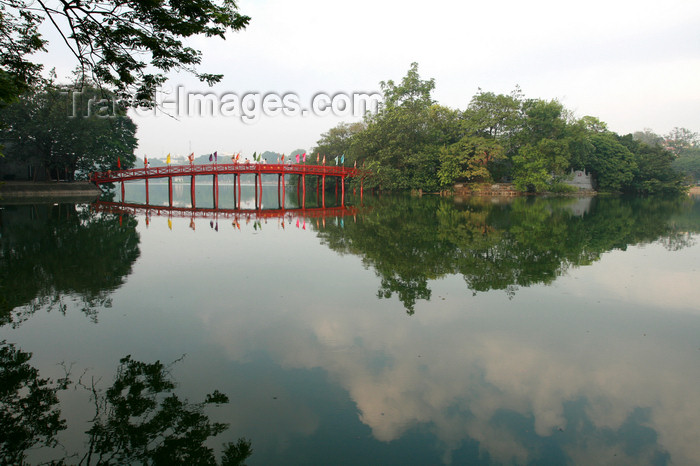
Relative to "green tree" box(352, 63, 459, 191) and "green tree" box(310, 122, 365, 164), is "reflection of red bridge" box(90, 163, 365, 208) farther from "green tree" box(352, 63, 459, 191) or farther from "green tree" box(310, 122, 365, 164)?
"green tree" box(310, 122, 365, 164)

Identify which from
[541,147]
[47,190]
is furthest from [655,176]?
[47,190]

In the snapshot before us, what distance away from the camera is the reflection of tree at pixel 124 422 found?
3037mm

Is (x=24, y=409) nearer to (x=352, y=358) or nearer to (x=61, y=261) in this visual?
(x=352, y=358)

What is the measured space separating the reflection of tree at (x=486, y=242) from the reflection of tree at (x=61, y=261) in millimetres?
5273

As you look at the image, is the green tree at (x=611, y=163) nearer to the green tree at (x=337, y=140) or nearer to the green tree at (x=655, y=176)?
the green tree at (x=655, y=176)

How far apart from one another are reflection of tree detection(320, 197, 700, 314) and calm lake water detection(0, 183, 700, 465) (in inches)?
4.4

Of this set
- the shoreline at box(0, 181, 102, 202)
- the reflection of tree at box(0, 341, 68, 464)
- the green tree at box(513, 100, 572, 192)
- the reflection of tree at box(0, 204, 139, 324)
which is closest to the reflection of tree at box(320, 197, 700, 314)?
the reflection of tree at box(0, 341, 68, 464)

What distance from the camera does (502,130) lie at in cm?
3834

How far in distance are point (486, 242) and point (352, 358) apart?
8.34m

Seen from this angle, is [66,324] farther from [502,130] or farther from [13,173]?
[502,130]

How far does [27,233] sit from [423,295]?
13.0 meters

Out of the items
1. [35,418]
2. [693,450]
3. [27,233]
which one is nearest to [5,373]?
[35,418]

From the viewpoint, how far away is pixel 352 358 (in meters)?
4.62

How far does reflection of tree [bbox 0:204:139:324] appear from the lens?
21.4 ft
